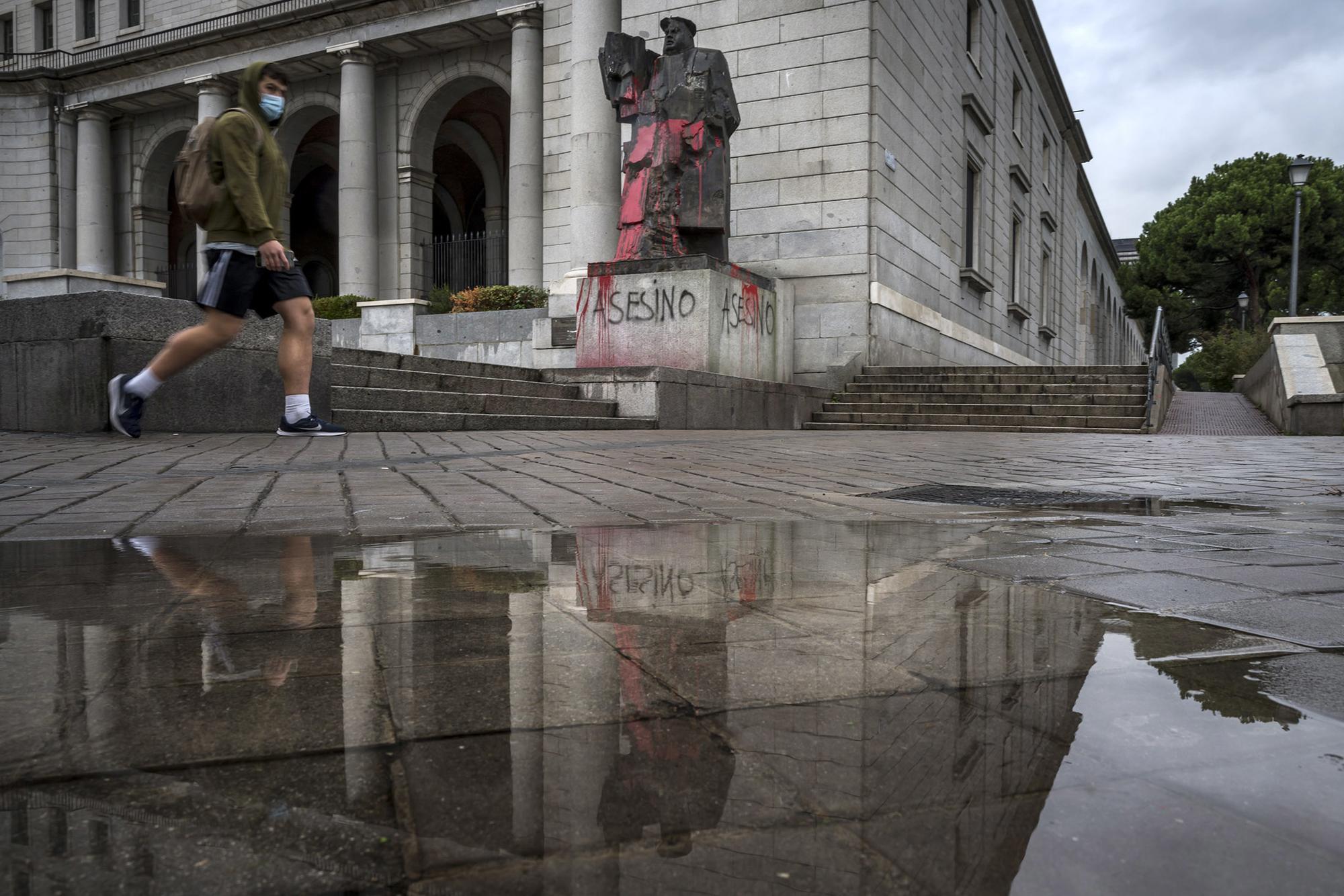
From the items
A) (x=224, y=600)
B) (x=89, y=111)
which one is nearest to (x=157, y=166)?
(x=89, y=111)

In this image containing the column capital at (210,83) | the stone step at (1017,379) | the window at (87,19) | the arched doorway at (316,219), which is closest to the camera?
the stone step at (1017,379)

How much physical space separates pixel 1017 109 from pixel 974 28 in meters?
6.90

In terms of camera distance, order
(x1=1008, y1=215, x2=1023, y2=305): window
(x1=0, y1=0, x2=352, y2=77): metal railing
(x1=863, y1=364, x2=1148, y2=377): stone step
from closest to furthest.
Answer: (x1=863, y1=364, x2=1148, y2=377): stone step → (x1=0, y1=0, x2=352, y2=77): metal railing → (x1=1008, y1=215, x2=1023, y2=305): window

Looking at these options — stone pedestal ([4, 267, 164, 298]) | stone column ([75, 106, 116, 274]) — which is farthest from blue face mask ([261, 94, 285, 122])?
stone column ([75, 106, 116, 274])

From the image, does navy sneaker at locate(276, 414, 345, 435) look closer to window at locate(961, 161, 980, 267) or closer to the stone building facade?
the stone building facade

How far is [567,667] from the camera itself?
5.42ft

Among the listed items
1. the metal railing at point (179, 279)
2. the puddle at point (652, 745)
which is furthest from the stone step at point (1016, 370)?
Answer: the metal railing at point (179, 279)

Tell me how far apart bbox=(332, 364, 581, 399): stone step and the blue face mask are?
3.43 meters

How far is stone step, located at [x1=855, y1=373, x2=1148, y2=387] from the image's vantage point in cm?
1534

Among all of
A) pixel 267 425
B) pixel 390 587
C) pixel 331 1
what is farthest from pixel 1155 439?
pixel 331 1

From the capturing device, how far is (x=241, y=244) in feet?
18.0

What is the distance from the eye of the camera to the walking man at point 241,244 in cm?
541

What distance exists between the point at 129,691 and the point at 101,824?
53cm

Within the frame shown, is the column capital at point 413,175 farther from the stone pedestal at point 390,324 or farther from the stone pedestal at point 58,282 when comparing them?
the stone pedestal at point 58,282
